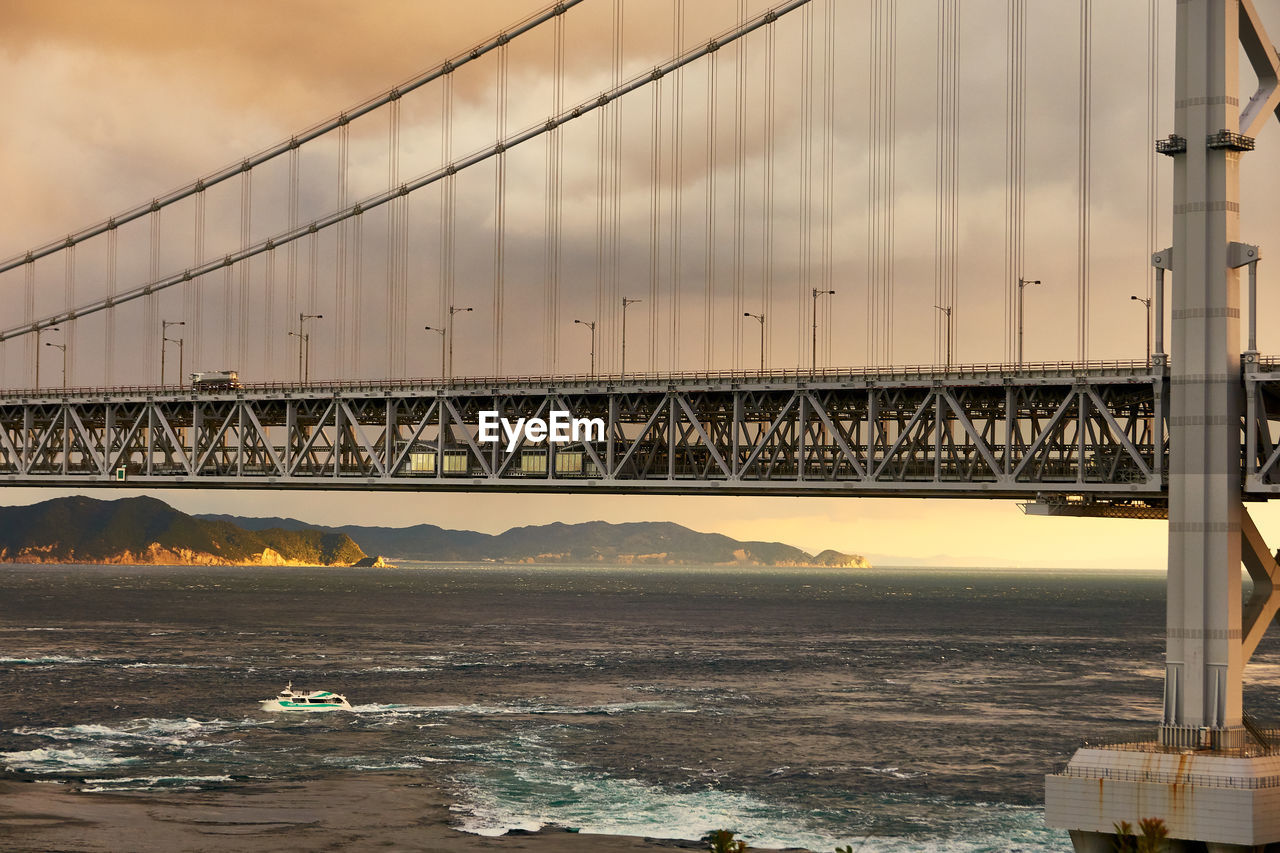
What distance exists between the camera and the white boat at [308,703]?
8281cm

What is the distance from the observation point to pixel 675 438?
301 ft

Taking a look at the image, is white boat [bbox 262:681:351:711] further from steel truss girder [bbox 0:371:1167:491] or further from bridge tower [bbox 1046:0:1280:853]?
bridge tower [bbox 1046:0:1280:853]

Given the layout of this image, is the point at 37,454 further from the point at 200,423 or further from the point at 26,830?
the point at 26,830

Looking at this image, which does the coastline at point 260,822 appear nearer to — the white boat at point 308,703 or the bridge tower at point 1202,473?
the bridge tower at point 1202,473

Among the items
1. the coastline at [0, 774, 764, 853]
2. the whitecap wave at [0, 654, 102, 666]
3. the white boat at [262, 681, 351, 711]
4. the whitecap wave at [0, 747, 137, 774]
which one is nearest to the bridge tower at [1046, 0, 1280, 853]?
the coastline at [0, 774, 764, 853]

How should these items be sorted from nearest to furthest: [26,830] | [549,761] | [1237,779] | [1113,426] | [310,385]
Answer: [1237,779], [26,830], [549,761], [1113,426], [310,385]

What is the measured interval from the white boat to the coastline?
22.1 meters

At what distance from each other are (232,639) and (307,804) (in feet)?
281

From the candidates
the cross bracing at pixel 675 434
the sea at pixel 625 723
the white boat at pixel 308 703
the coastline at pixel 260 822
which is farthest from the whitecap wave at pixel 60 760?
the cross bracing at pixel 675 434

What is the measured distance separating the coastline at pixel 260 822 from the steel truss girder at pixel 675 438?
32284mm

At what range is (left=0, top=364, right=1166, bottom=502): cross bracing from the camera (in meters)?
76.8

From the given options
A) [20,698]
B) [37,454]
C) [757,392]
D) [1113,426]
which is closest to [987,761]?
[1113,426]

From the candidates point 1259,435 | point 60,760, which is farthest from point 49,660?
point 1259,435

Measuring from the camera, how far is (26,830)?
168ft
